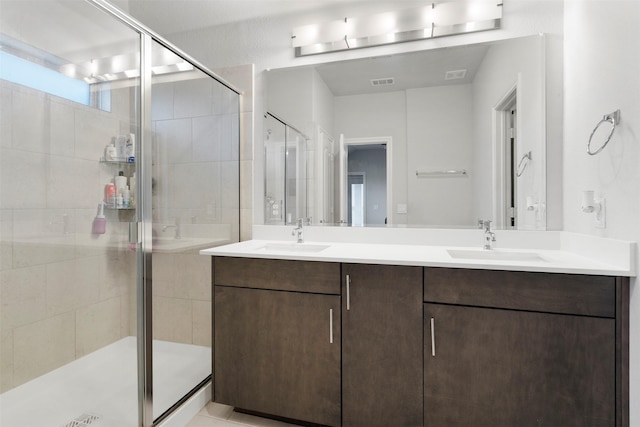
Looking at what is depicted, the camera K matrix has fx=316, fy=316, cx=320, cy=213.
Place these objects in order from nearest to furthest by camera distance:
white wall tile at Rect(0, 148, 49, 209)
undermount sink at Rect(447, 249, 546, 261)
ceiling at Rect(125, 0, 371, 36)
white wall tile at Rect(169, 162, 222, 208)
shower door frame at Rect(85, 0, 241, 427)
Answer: white wall tile at Rect(0, 148, 49, 209)
shower door frame at Rect(85, 0, 241, 427)
undermount sink at Rect(447, 249, 546, 261)
white wall tile at Rect(169, 162, 222, 208)
ceiling at Rect(125, 0, 371, 36)

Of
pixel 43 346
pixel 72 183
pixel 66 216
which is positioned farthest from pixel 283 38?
pixel 43 346

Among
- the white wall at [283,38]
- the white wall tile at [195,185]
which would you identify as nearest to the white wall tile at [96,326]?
the white wall tile at [195,185]

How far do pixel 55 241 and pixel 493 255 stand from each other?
2070 mm

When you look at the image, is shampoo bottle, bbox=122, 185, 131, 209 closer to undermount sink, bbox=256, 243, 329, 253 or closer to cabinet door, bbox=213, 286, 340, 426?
cabinet door, bbox=213, 286, 340, 426

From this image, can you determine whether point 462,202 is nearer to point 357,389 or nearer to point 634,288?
point 634,288

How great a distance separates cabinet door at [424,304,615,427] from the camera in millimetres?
1168

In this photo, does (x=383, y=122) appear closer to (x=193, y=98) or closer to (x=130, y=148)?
(x=193, y=98)

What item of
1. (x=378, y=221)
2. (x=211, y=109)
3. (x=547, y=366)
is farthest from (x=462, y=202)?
(x=211, y=109)

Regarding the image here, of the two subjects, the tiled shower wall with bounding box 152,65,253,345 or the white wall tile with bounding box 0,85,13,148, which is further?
the tiled shower wall with bounding box 152,65,253,345

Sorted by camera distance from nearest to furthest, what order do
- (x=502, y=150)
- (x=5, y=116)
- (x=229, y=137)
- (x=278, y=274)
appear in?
1. (x=5, y=116)
2. (x=278, y=274)
3. (x=502, y=150)
4. (x=229, y=137)

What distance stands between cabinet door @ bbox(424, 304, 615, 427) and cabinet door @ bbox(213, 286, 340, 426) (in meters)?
0.44

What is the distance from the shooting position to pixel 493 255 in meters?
1.62

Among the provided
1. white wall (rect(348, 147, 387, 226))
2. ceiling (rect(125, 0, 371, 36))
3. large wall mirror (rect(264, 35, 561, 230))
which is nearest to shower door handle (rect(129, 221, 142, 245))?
large wall mirror (rect(264, 35, 561, 230))

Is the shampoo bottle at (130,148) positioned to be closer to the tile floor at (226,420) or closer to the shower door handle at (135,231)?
the shower door handle at (135,231)
